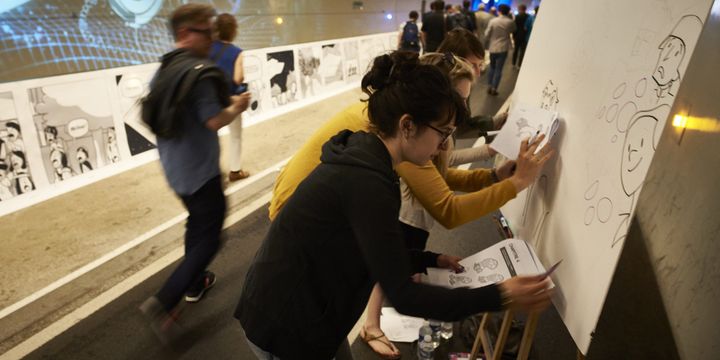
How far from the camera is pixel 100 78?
14.8 ft

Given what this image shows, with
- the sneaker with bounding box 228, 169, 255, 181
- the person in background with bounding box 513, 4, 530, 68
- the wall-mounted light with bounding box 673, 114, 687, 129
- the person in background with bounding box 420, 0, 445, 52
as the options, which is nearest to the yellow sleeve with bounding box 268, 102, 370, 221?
the wall-mounted light with bounding box 673, 114, 687, 129

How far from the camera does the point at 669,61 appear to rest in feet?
4.07

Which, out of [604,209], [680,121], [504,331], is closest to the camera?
[604,209]

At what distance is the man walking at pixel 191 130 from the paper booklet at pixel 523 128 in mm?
1495

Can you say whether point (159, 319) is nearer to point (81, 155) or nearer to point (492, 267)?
point (492, 267)

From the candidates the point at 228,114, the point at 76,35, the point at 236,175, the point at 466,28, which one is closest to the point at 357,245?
the point at 228,114

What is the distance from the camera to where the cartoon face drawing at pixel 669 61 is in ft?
3.97

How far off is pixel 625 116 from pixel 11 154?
4.58m

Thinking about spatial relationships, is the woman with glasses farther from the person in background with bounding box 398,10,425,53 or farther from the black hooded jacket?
the person in background with bounding box 398,10,425,53

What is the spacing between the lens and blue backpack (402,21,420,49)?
31.2 ft

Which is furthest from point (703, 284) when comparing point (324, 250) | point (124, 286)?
point (124, 286)

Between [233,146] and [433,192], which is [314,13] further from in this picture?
[433,192]

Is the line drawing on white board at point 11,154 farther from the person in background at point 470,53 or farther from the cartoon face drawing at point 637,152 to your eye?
the cartoon face drawing at point 637,152

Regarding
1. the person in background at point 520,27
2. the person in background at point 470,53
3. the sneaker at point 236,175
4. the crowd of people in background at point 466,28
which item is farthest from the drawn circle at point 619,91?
the person in background at point 520,27
